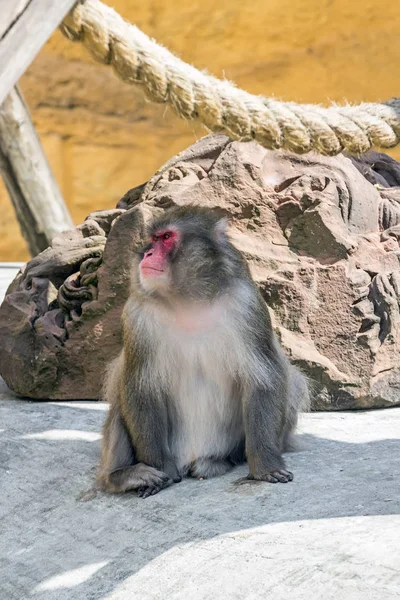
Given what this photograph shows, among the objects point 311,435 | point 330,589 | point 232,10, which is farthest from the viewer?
point 232,10

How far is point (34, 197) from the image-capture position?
917 centimetres

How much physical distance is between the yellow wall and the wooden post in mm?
4371

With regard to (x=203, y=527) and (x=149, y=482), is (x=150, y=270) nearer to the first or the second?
(x=149, y=482)

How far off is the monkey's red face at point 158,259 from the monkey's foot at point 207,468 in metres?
0.83

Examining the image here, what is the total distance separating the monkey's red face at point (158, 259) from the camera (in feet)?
12.6

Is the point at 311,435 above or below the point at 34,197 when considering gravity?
below

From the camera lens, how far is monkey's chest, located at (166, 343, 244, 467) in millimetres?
3990

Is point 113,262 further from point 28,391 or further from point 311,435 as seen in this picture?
point 311,435

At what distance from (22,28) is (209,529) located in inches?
76.7

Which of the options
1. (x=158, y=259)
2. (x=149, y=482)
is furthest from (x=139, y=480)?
(x=158, y=259)

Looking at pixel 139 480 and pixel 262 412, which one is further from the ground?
pixel 262 412

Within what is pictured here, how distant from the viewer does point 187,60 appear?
44.7 ft

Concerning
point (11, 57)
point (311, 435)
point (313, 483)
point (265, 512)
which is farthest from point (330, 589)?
point (11, 57)

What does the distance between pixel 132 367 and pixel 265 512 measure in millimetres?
862
